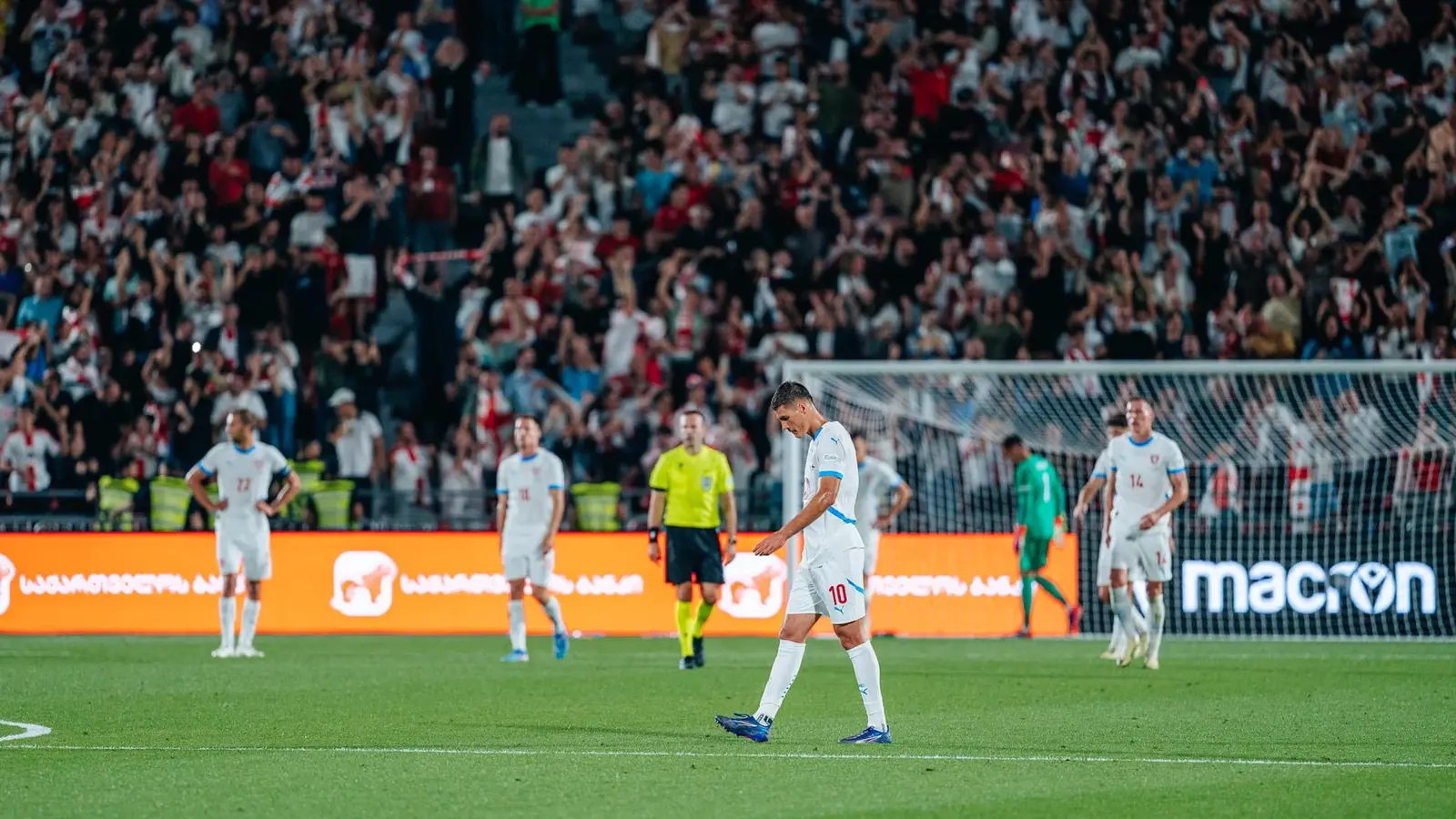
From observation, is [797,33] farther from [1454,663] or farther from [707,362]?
[1454,663]

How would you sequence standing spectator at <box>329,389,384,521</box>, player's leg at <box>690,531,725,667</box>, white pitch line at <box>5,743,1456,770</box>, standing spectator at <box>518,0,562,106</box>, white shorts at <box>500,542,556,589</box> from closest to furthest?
white pitch line at <box>5,743,1456,770</box>
player's leg at <box>690,531,725,667</box>
white shorts at <box>500,542,556,589</box>
standing spectator at <box>329,389,384,521</box>
standing spectator at <box>518,0,562,106</box>

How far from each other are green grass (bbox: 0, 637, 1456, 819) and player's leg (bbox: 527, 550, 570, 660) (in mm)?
201

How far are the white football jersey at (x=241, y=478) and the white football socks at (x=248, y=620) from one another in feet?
2.42

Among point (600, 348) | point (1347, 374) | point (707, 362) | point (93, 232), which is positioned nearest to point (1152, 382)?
point (1347, 374)

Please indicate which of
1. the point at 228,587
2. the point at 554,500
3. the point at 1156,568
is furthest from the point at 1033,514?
the point at 228,587

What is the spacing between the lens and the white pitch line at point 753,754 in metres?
9.82

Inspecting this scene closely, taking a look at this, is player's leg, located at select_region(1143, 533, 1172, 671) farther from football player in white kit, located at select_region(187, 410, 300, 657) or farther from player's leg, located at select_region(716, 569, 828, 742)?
A: football player in white kit, located at select_region(187, 410, 300, 657)

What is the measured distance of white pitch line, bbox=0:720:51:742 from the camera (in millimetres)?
10984

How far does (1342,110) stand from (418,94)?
12943 mm

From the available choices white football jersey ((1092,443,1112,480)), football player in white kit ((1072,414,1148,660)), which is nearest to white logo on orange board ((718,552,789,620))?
football player in white kit ((1072,414,1148,660))

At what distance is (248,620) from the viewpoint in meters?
18.8

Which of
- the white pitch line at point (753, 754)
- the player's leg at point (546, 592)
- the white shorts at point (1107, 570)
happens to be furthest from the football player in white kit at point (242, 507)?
the white pitch line at point (753, 754)

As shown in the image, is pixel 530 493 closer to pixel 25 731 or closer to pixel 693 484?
pixel 693 484

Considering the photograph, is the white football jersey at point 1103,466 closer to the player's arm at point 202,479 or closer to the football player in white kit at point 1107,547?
the football player in white kit at point 1107,547
